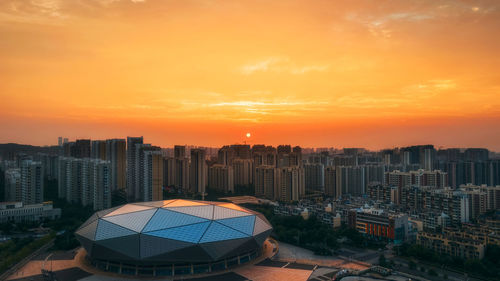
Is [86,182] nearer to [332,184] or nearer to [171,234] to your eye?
[171,234]

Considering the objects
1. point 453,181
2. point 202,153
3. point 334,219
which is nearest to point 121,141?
point 202,153

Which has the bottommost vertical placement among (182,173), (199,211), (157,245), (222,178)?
A: (157,245)

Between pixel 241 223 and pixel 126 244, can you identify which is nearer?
pixel 126 244

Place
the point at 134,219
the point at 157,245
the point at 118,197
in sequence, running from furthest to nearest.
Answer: the point at 118,197
the point at 134,219
the point at 157,245

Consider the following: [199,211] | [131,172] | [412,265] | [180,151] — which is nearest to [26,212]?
[131,172]

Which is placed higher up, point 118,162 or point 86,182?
point 118,162

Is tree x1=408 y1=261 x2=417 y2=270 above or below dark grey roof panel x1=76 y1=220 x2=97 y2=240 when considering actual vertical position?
below

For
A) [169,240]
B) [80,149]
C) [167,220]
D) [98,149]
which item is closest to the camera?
[169,240]

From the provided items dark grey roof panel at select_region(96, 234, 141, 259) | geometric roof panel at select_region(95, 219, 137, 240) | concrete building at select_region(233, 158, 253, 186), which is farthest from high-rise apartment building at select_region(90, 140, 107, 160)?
dark grey roof panel at select_region(96, 234, 141, 259)

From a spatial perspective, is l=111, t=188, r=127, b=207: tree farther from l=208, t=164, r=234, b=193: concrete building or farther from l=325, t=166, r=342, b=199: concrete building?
l=325, t=166, r=342, b=199: concrete building
